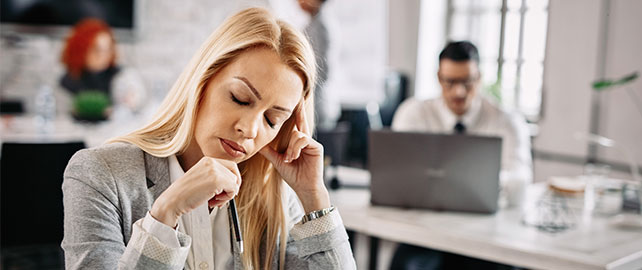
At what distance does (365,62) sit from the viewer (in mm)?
6895

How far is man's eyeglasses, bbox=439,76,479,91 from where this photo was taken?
2.94 m

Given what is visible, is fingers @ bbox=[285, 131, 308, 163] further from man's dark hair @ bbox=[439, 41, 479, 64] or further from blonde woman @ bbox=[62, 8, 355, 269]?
man's dark hair @ bbox=[439, 41, 479, 64]

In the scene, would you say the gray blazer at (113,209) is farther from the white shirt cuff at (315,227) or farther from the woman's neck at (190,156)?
the white shirt cuff at (315,227)

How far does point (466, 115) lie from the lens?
312 centimetres

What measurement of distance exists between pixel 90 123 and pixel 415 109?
7.26 feet

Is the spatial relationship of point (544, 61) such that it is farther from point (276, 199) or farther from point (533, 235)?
point (276, 199)

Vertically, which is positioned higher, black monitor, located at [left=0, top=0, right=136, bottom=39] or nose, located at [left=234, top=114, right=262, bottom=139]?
black monitor, located at [left=0, top=0, right=136, bottom=39]

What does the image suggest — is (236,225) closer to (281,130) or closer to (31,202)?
(281,130)

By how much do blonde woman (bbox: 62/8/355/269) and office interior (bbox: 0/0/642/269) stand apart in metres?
0.15

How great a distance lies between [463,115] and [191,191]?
7.28ft

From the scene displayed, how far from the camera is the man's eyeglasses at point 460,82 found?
9.65 feet

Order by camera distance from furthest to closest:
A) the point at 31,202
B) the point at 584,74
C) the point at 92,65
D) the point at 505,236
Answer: the point at 92,65
the point at 584,74
the point at 31,202
the point at 505,236

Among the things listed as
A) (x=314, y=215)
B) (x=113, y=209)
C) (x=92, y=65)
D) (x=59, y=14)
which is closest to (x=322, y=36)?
(x=314, y=215)

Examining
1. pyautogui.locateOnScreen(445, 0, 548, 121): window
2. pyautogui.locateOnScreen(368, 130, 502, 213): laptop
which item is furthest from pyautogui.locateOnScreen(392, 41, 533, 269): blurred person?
pyautogui.locateOnScreen(445, 0, 548, 121): window
